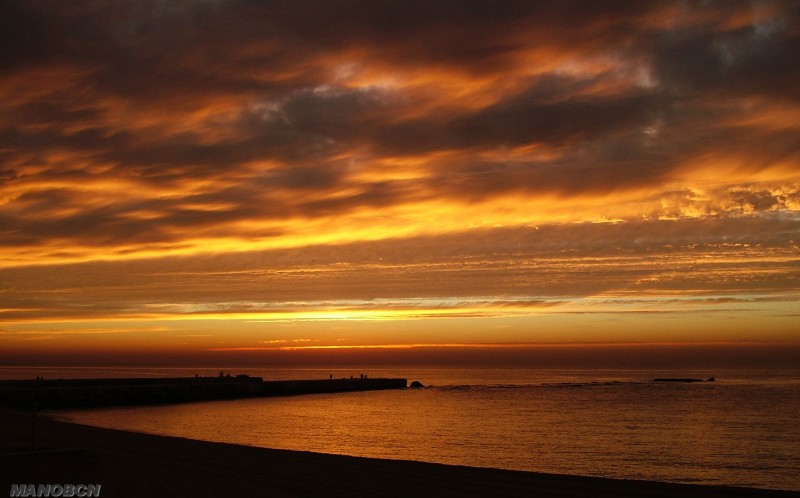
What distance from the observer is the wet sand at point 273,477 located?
472 inches

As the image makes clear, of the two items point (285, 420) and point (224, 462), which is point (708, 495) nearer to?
point (224, 462)

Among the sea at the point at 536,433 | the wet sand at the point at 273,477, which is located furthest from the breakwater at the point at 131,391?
the wet sand at the point at 273,477

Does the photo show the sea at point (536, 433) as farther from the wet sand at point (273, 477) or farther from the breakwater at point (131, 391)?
the wet sand at point (273, 477)

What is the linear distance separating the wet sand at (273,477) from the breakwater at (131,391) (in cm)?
3675

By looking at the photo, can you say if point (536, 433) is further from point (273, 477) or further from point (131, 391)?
point (131, 391)

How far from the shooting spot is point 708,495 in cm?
1285

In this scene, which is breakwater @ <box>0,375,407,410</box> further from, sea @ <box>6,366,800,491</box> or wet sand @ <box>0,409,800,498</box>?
wet sand @ <box>0,409,800,498</box>

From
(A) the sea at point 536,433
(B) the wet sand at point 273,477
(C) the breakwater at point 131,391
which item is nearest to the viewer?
(B) the wet sand at point 273,477

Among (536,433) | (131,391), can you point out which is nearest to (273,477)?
(536,433)

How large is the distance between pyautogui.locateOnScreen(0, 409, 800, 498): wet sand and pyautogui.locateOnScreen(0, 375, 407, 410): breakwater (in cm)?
3675

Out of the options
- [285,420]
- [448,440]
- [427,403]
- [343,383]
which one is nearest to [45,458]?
[448,440]

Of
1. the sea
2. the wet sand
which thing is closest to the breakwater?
the sea

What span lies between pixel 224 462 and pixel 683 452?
1995 centimetres

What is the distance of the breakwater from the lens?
51.3 meters
